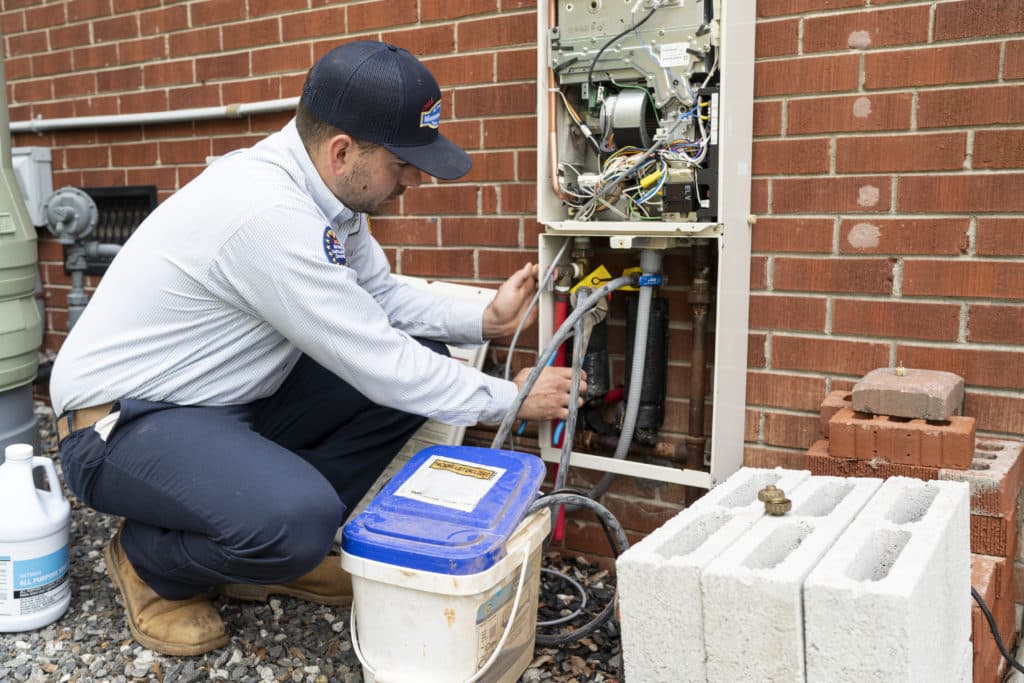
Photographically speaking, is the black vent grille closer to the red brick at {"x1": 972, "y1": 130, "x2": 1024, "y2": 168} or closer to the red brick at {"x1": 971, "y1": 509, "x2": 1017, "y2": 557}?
the red brick at {"x1": 972, "y1": 130, "x2": 1024, "y2": 168}

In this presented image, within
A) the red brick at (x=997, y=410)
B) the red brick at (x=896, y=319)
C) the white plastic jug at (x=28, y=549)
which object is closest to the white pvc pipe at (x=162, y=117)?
the white plastic jug at (x=28, y=549)

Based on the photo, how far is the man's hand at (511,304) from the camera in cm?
234

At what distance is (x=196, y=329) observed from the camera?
1995 millimetres

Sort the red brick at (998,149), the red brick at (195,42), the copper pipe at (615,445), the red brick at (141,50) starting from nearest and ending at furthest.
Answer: the red brick at (998,149)
the copper pipe at (615,445)
the red brick at (195,42)
the red brick at (141,50)

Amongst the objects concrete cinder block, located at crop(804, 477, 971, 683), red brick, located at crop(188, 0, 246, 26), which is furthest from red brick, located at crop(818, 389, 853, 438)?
red brick, located at crop(188, 0, 246, 26)

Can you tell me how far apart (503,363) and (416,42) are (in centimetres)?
98

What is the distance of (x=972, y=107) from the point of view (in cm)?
198

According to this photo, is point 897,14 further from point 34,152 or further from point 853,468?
point 34,152

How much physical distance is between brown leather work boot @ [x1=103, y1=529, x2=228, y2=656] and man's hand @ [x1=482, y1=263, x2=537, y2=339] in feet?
3.14

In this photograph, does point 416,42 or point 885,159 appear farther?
point 416,42

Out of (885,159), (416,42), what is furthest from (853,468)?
(416,42)

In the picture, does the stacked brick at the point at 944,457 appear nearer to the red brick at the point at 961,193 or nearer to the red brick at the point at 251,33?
the red brick at the point at 961,193

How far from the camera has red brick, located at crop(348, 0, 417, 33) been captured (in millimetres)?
2744

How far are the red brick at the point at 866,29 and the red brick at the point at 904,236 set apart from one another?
1.28 ft
